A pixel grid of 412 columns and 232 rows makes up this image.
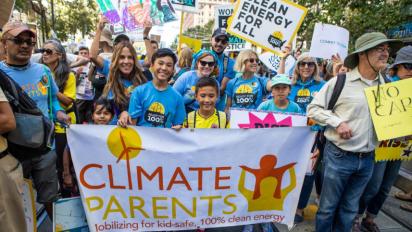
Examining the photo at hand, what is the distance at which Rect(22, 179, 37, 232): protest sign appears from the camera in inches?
96.6

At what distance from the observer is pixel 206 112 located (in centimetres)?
324

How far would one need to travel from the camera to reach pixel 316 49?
175 inches

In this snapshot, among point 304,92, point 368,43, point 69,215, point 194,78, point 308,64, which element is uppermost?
point 368,43

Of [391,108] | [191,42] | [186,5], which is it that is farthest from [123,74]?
[191,42]

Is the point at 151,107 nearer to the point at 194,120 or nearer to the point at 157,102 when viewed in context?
the point at 157,102

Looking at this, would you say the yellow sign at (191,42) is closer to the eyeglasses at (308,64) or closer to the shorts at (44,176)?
the eyeglasses at (308,64)

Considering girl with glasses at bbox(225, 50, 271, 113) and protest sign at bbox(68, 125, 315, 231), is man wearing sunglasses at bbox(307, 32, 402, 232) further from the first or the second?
girl with glasses at bbox(225, 50, 271, 113)

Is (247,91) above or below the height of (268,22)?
below

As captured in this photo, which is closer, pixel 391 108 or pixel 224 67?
pixel 391 108

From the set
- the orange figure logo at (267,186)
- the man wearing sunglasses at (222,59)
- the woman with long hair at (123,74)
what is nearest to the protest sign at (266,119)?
the orange figure logo at (267,186)

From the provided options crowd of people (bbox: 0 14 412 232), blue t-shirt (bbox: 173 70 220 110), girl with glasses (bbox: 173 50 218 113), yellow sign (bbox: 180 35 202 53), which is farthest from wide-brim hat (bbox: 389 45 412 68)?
yellow sign (bbox: 180 35 202 53)

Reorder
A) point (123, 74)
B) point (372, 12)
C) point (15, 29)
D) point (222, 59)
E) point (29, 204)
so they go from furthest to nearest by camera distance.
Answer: point (372, 12)
point (222, 59)
point (123, 74)
point (15, 29)
point (29, 204)

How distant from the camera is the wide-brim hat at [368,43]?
2660mm

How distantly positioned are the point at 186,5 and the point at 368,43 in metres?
4.41
